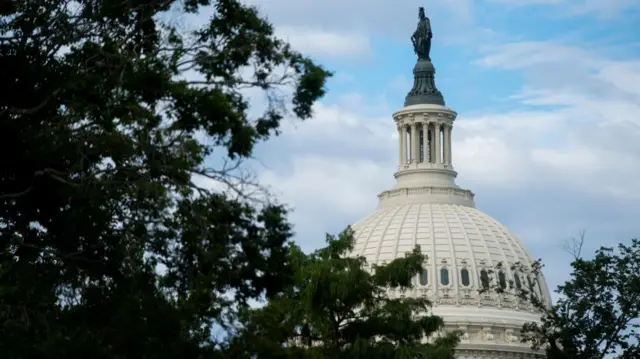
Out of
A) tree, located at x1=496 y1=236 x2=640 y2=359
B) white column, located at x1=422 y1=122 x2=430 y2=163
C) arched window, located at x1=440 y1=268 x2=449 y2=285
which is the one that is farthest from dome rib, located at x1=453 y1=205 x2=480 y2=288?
tree, located at x1=496 y1=236 x2=640 y2=359

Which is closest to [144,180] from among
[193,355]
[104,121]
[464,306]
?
[104,121]

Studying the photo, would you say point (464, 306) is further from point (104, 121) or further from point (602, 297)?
point (104, 121)

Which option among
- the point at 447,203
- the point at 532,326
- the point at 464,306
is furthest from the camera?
the point at 447,203

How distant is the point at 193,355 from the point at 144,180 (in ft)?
13.1

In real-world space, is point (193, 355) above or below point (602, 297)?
below

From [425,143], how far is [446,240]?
641 inches

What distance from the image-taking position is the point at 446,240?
170 m

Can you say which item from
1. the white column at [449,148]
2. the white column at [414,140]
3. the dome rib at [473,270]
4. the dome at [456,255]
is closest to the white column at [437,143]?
the white column at [449,148]

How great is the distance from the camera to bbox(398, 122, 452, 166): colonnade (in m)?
182

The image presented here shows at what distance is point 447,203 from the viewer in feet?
588

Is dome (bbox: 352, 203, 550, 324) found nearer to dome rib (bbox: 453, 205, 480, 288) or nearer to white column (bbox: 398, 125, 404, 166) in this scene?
dome rib (bbox: 453, 205, 480, 288)

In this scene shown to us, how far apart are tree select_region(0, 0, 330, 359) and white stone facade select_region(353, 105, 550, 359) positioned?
115431 millimetres

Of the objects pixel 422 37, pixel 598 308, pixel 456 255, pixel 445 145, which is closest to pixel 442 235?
pixel 456 255

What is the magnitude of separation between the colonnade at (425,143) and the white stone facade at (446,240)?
0.30 feet
